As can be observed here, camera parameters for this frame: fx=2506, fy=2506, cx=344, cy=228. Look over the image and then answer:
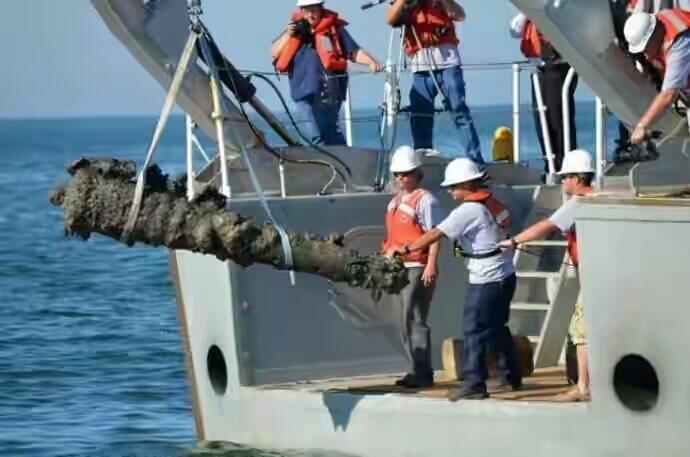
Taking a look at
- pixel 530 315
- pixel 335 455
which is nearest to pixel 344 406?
pixel 335 455

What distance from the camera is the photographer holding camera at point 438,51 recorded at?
20406mm

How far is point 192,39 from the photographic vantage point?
17.9 m

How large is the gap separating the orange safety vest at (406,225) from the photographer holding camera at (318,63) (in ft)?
6.92

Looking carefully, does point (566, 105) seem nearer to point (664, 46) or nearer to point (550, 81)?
point (550, 81)

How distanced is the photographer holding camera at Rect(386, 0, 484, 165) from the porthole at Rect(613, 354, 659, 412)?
4110 mm

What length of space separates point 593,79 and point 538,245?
273 cm

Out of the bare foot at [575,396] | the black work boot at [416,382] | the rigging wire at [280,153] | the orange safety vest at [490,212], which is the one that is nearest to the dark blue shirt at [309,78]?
the rigging wire at [280,153]

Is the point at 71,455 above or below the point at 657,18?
below

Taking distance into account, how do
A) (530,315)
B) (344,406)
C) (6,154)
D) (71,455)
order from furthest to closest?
(6,154), (71,455), (530,315), (344,406)

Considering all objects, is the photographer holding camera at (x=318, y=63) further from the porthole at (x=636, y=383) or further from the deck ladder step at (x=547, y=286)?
the porthole at (x=636, y=383)

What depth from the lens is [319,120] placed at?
67.2ft

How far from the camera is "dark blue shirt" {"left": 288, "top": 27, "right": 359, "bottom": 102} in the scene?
20.4 metres

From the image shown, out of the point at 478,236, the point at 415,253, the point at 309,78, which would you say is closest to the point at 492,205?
the point at 478,236

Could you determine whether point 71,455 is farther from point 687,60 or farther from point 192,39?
point 687,60
